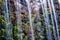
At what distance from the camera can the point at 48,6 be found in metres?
4.02

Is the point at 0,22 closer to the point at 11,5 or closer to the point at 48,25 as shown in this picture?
the point at 11,5

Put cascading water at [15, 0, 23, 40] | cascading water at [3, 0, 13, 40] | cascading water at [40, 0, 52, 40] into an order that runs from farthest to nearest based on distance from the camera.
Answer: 1. cascading water at [40, 0, 52, 40]
2. cascading water at [15, 0, 23, 40]
3. cascading water at [3, 0, 13, 40]

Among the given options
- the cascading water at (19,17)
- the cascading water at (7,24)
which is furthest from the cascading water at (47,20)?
the cascading water at (7,24)

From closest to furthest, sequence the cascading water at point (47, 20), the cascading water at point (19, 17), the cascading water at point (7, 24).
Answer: the cascading water at point (7, 24) < the cascading water at point (19, 17) < the cascading water at point (47, 20)

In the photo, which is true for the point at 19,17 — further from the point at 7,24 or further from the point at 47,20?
the point at 47,20

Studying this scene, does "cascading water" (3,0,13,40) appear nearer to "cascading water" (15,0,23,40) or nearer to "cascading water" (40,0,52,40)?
"cascading water" (15,0,23,40)

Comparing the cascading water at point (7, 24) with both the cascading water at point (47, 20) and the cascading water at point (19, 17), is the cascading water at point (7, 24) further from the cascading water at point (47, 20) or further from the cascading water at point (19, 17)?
the cascading water at point (47, 20)

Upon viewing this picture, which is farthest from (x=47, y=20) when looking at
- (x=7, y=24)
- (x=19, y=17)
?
(x=7, y=24)

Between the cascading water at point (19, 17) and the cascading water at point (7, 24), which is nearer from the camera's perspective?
the cascading water at point (7, 24)

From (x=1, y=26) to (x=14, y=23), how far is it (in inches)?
11.0

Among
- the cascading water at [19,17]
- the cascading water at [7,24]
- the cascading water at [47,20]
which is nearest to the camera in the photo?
the cascading water at [7,24]

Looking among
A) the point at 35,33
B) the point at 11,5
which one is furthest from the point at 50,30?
the point at 11,5

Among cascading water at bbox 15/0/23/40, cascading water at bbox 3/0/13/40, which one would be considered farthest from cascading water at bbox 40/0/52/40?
cascading water at bbox 3/0/13/40

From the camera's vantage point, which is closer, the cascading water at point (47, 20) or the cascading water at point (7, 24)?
the cascading water at point (7, 24)
